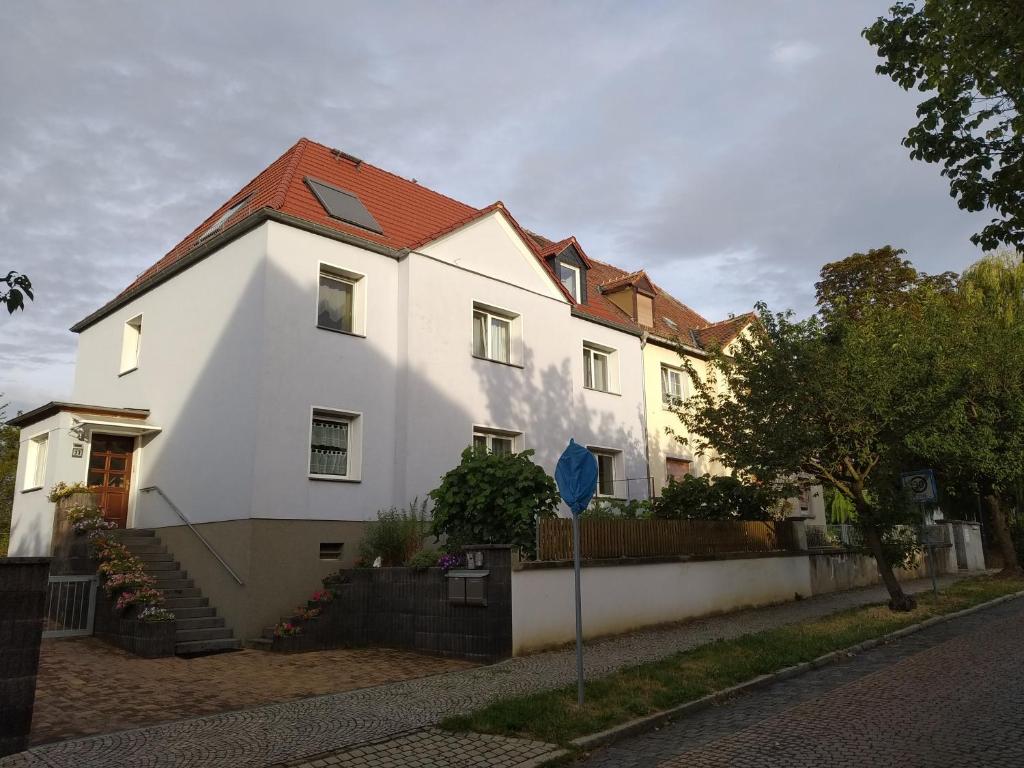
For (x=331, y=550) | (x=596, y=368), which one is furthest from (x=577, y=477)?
(x=596, y=368)

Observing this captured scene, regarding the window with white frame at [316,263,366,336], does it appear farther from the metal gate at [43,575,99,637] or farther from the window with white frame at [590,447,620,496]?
the window with white frame at [590,447,620,496]

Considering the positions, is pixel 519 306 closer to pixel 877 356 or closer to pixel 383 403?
pixel 383 403

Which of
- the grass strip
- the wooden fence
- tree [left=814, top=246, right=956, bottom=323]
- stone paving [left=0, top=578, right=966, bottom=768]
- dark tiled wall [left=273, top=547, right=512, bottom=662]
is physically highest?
tree [left=814, top=246, right=956, bottom=323]

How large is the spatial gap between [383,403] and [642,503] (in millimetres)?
5860

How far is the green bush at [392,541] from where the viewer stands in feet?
45.1

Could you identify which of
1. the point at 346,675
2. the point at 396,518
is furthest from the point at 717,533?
the point at 346,675

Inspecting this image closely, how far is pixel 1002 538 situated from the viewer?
76.5 feet

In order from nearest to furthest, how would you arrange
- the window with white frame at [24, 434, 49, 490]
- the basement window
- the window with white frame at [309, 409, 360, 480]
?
the basement window
the window with white frame at [309, 409, 360, 480]
the window with white frame at [24, 434, 49, 490]

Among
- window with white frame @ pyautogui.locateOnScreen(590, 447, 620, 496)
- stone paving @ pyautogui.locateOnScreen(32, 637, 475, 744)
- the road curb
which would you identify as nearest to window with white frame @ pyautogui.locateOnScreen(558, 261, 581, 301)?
window with white frame @ pyautogui.locateOnScreen(590, 447, 620, 496)

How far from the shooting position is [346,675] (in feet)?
33.2

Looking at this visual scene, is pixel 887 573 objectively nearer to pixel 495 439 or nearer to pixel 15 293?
pixel 495 439

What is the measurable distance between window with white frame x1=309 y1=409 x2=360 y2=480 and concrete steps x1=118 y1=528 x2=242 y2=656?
2.91 meters

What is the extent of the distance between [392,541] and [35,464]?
9.35 m

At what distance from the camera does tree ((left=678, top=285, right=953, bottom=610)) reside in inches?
549
